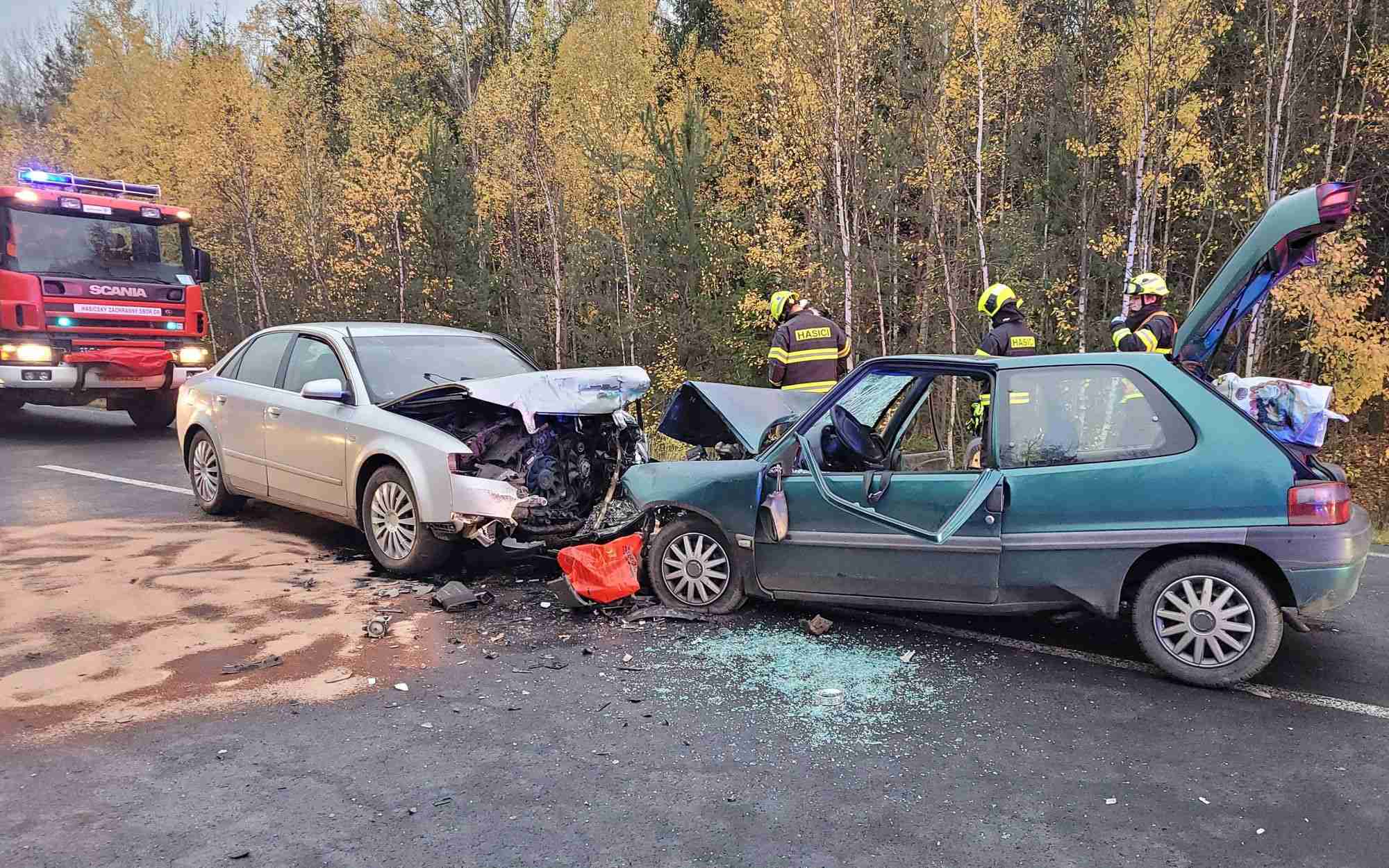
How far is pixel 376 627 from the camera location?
4.81m

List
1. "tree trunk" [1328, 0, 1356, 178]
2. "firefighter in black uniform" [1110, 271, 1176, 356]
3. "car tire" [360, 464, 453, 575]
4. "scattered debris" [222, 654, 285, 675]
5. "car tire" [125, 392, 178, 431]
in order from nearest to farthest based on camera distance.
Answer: "scattered debris" [222, 654, 285, 675] < "car tire" [360, 464, 453, 575] < "firefighter in black uniform" [1110, 271, 1176, 356] < "car tire" [125, 392, 178, 431] < "tree trunk" [1328, 0, 1356, 178]

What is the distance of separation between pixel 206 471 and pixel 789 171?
1447cm

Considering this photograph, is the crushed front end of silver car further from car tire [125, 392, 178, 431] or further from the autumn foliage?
the autumn foliage

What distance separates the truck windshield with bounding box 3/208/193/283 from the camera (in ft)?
37.3

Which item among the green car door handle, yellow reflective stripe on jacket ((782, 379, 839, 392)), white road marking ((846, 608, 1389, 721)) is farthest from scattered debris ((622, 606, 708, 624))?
yellow reflective stripe on jacket ((782, 379, 839, 392))

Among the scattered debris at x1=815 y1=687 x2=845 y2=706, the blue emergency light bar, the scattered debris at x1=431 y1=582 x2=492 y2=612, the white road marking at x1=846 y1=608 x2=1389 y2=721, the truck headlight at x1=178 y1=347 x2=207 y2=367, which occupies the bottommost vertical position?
the scattered debris at x1=815 y1=687 x2=845 y2=706

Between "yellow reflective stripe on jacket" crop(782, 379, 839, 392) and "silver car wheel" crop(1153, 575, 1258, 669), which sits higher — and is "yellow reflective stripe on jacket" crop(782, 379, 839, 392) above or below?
above

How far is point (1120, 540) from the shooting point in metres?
4.06

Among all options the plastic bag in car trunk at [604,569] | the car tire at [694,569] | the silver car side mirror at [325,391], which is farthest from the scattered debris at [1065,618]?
the silver car side mirror at [325,391]

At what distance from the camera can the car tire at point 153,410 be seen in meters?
13.2

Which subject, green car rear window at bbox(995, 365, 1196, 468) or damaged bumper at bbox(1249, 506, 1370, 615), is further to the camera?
green car rear window at bbox(995, 365, 1196, 468)

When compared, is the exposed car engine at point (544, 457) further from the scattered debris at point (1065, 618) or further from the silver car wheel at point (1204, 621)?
the silver car wheel at point (1204, 621)

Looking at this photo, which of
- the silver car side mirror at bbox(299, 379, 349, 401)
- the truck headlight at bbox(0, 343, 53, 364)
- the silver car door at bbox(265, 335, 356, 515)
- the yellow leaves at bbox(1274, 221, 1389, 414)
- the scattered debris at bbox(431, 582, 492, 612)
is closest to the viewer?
the scattered debris at bbox(431, 582, 492, 612)

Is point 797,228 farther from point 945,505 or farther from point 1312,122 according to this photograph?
point 945,505
